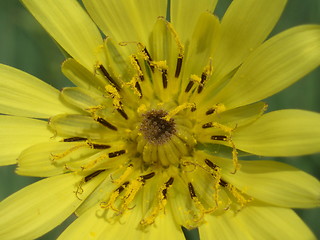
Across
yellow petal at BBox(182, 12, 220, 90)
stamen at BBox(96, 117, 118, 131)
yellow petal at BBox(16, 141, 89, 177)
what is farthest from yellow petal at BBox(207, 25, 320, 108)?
yellow petal at BBox(16, 141, 89, 177)

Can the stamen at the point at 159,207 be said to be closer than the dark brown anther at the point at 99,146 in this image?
Yes

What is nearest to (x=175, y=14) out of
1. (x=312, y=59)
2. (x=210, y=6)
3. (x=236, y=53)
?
(x=210, y=6)

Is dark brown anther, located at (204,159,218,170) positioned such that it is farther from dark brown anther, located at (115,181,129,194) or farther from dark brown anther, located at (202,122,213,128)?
dark brown anther, located at (115,181,129,194)

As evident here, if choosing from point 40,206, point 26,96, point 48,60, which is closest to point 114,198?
point 40,206

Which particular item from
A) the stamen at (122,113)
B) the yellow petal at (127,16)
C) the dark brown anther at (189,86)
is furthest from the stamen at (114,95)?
the dark brown anther at (189,86)

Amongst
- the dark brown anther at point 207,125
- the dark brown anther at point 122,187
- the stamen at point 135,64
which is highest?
the stamen at point 135,64

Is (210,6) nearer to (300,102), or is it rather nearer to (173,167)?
(173,167)

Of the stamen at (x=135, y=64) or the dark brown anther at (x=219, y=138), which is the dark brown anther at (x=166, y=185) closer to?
the dark brown anther at (x=219, y=138)

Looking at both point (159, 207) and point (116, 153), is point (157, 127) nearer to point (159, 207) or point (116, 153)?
point (116, 153)
